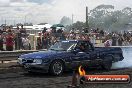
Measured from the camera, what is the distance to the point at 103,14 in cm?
9288

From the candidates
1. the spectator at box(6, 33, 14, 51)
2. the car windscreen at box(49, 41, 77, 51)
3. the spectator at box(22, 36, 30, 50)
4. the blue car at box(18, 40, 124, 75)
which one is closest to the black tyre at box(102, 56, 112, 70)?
the blue car at box(18, 40, 124, 75)

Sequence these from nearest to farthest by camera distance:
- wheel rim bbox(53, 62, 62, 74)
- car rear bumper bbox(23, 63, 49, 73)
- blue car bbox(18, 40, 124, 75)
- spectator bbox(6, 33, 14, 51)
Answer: car rear bumper bbox(23, 63, 49, 73) < blue car bbox(18, 40, 124, 75) < wheel rim bbox(53, 62, 62, 74) < spectator bbox(6, 33, 14, 51)

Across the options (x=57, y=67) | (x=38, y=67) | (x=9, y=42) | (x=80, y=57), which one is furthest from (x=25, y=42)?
(x=38, y=67)

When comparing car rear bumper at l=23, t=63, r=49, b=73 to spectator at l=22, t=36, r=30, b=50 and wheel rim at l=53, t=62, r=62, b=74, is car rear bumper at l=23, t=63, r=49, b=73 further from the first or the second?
spectator at l=22, t=36, r=30, b=50

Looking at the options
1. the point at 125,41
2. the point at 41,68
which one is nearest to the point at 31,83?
the point at 41,68

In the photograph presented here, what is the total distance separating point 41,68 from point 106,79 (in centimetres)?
813

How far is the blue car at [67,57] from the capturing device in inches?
523

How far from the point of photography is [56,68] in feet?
44.2

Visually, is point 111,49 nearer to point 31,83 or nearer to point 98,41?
point 31,83

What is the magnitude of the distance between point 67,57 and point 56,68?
2.50ft

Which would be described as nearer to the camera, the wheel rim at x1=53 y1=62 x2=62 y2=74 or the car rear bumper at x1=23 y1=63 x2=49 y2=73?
the car rear bumper at x1=23 y1=63 x2=49 y2=73

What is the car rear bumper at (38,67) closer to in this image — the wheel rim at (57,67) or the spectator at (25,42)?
the wheel rim at (57,67)

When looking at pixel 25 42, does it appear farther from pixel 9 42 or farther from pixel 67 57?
pixel 67 57

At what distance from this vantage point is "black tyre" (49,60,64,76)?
13.3 meters
